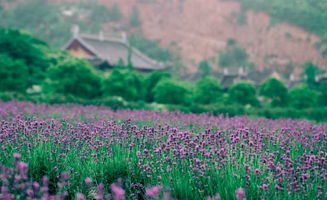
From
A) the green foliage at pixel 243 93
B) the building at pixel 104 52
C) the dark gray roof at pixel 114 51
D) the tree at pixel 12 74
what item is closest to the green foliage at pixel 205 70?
the dark gray roof at pixel 114 51

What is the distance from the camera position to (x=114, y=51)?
108 feet

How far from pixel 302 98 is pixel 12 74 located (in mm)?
13841

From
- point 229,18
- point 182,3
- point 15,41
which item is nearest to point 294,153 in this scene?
point 15,41

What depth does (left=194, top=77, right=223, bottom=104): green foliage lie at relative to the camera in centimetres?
1811

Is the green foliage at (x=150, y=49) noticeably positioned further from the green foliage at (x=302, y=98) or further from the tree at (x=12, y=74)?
the tree at (x=12, y=74)

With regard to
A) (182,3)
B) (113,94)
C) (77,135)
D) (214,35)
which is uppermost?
(182,3)

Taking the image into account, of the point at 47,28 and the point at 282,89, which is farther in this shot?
the point at 47,28

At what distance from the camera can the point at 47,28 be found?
5938 centimetres

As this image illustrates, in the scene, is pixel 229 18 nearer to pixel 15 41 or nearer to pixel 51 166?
pixel 15 41

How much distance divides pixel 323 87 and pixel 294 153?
18.9m

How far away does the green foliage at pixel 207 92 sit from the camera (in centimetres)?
1811

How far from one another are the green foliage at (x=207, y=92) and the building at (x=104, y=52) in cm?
903

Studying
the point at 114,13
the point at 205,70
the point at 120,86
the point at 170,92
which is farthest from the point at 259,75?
the point at 114,13

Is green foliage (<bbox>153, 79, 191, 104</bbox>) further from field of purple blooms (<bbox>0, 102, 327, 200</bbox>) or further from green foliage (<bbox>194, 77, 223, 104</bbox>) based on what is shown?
field of purple blooms (<bbox>0, 102, 327, 200</bbox>)
